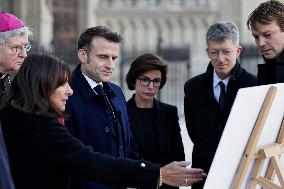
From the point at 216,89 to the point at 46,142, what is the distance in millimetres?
1864

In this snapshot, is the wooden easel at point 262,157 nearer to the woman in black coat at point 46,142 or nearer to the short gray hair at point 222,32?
the woman in black coat at point 46,142

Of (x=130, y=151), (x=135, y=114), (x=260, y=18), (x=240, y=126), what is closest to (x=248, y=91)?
(x=240, y=126)

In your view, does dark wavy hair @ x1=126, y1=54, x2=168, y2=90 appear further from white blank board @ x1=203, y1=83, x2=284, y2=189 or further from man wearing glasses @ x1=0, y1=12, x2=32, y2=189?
white blank board @ x1=203, y1=83, x2=284, y2=189

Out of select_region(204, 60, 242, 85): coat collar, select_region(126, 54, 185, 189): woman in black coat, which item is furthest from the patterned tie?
select_region(204, 60, 242, 85): coat collar

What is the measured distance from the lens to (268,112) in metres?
4.30

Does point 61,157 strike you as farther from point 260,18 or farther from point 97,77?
Result: point 260,18

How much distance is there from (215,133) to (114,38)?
102 centimetres

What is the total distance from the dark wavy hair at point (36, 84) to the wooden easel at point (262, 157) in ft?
3.27

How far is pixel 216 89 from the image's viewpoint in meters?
5.43

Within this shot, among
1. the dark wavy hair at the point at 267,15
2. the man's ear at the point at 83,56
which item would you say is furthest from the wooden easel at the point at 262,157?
the man's ear at the point at 83,56

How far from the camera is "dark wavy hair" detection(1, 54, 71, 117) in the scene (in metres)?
3.92

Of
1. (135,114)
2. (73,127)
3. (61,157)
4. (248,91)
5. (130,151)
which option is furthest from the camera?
(135,114)

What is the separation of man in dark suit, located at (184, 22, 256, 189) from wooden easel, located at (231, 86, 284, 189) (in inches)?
32.9

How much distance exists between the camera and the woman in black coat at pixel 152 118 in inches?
221
